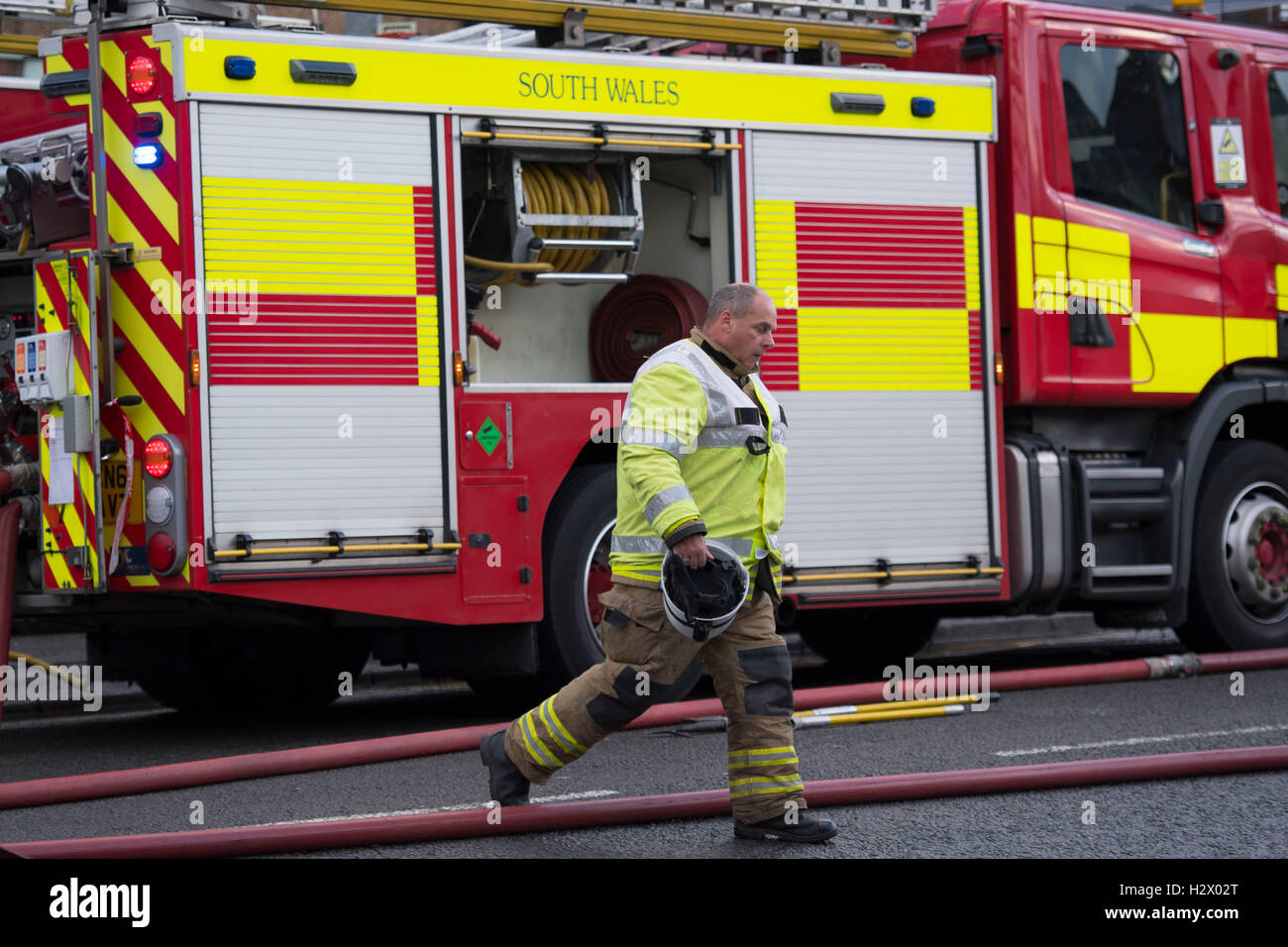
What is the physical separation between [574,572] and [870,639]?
2.85 m

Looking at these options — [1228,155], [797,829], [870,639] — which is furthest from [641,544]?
[1228,155]

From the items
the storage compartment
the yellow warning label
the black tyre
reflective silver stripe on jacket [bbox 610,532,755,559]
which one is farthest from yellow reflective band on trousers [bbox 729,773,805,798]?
Result: the yellow warning label

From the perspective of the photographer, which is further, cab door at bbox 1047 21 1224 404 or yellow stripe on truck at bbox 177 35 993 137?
cab door at bbox 1047 21 1224 404

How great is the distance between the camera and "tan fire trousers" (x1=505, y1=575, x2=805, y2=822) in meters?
5.44

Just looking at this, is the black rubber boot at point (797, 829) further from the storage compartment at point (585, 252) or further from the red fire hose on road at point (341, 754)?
the storage compartment at point (585, 252)

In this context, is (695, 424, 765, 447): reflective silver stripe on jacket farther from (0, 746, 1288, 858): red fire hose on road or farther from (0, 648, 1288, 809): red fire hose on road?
(0, 648, 1288, 809): red fire hose on road

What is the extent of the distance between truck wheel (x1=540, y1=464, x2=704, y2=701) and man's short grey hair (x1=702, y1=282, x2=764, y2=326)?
2397 mm

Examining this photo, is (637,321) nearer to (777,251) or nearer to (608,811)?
(777,251)

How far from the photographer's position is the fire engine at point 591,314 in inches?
290

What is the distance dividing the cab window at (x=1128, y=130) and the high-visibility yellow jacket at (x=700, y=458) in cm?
441

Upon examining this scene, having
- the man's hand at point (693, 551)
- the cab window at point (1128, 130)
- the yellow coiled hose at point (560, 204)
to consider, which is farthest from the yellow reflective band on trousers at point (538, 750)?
the cab window at point (1128, 130)

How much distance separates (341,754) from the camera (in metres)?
6.84
